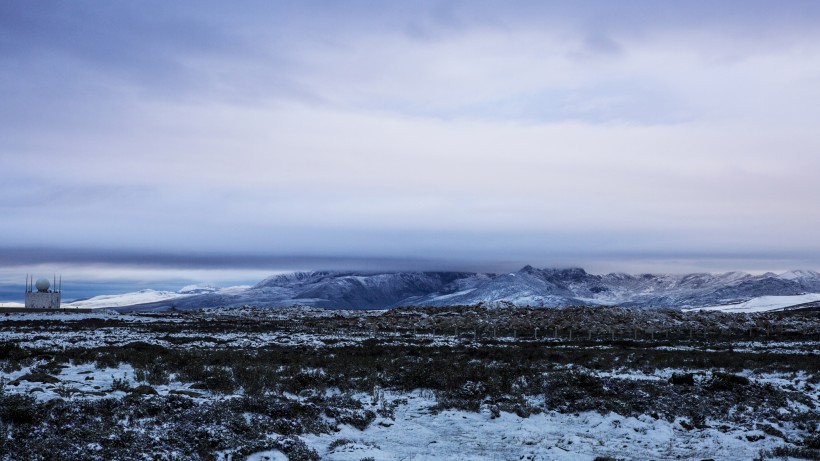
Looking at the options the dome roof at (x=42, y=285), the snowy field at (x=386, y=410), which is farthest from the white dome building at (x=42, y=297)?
the snowy field at (x=386, y=410)

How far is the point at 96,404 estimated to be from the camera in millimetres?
13984

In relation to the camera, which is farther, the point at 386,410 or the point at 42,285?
the point at 42,285

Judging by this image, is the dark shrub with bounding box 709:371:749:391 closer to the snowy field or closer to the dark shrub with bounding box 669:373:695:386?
the snowy field

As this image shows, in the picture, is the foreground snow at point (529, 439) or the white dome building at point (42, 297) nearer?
the foreground snow at point (529, 439)

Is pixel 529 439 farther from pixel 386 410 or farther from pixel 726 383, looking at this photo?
pixel 726 383

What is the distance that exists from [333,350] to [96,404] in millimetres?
20348

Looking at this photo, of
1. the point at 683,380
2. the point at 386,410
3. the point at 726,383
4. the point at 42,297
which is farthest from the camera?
the point at 42,297

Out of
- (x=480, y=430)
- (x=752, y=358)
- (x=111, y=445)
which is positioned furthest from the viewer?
(x=752, y=358)

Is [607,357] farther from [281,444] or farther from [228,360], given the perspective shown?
[281,444]

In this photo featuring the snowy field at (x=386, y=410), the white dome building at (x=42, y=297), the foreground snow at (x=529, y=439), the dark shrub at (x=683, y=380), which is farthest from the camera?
the white dome building at (x=42, y=297)

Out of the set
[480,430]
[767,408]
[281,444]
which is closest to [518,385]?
[480,430]

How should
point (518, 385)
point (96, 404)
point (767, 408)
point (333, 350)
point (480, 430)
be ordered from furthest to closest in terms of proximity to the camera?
point (333, 350) < point (518, 385) < point (767, 408) < point (480, 430) < point (96, 404)

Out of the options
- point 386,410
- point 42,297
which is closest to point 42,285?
point 42,297

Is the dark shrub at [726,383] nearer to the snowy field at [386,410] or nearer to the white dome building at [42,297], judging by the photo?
the snowy field at [386,410]
